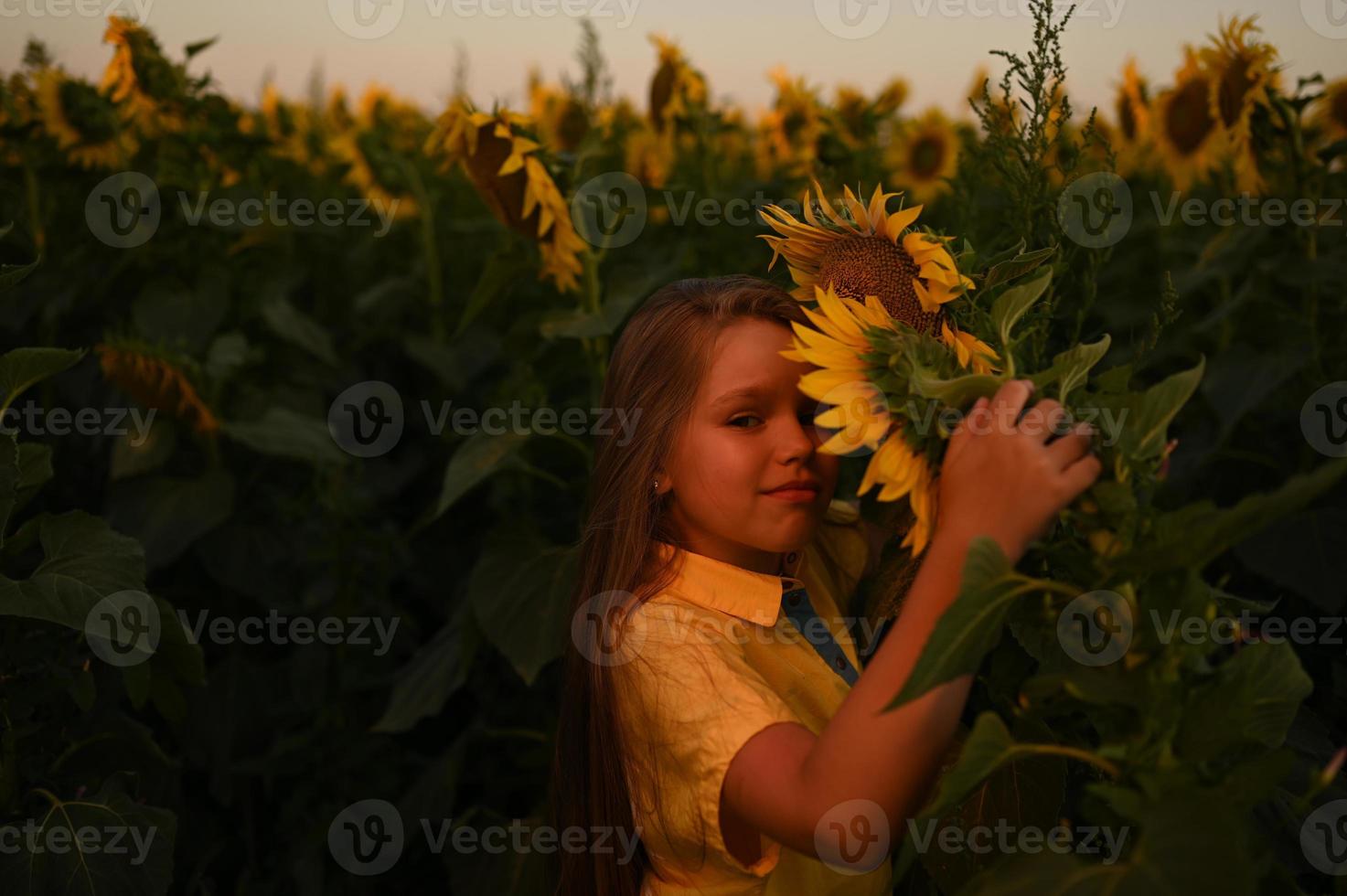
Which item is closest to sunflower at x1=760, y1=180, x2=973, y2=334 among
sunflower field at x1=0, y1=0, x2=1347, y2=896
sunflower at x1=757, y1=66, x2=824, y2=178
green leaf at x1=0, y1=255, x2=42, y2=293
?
sunflower field at x1=0, y1=0, x2=1347, y2=896

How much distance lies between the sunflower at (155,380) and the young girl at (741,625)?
4.31ft

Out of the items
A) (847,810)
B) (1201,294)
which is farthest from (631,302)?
(1201,294)

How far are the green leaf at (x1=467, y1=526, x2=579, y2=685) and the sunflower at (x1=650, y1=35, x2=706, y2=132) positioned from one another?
5.31 feet

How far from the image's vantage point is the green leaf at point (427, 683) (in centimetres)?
234

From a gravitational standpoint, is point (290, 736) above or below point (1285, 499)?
below

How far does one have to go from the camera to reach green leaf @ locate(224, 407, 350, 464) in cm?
260

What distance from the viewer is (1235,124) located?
2582 mm

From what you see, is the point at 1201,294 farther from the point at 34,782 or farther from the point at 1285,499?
the point at 34,782

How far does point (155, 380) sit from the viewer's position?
2.66 m

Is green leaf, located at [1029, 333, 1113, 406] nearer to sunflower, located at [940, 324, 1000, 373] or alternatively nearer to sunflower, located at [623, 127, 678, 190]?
sunflower, located at [940, 324, 1000, 373]

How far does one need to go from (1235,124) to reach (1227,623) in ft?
6.14

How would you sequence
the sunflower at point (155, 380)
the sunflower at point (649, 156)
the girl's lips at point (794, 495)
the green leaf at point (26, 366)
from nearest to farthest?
the girl's lips at point (794, 495), the green leaf at point (26, 366), the sunflower at point (155, 380), the sunflower at point (649, 156)

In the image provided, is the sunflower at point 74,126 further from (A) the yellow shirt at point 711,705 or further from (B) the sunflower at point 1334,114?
(B) the sunflower at point 1334,114

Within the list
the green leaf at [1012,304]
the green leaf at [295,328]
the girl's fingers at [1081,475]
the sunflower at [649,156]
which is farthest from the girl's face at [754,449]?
the sunflower at [649,156]
